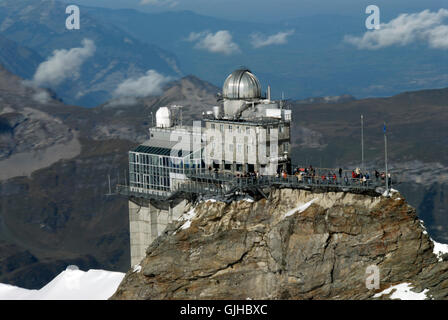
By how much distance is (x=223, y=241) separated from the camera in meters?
127

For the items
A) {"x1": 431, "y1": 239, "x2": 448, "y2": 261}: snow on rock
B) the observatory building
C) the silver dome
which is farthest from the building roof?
{"x1": 431, "y1": 239, "x2": 448, "y2": 261}: snow on rock

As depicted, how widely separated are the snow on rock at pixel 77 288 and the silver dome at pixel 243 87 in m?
38.3

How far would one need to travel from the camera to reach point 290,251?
123m

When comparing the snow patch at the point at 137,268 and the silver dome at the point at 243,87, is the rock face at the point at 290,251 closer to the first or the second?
the snow patch at the point at 137,268

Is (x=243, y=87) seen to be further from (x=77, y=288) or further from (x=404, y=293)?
(x=77, y=288)

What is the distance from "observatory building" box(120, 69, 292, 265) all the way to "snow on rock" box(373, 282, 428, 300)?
75.7ft

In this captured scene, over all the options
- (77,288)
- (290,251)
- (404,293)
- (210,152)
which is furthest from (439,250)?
(77,288)

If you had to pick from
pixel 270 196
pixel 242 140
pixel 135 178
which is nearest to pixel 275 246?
pixel 270 196

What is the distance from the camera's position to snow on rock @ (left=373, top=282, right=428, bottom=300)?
115m

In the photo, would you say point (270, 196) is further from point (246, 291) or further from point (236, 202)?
point (246, 291)

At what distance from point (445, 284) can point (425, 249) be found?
5.84m

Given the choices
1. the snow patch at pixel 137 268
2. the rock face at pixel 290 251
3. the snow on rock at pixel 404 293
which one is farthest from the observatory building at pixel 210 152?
the snow on rock at pixel 404 293

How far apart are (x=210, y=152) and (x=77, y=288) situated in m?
38.7

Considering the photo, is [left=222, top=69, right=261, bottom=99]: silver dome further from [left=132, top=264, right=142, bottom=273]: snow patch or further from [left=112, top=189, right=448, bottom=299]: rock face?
[left=132, top=264, right=142, bottom=273]: snow patch
